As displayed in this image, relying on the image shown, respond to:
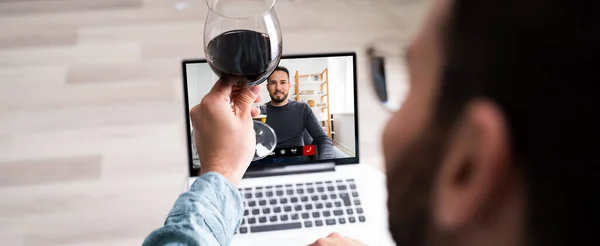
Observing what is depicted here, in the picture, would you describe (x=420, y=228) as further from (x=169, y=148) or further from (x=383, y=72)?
(x=169, y=148)

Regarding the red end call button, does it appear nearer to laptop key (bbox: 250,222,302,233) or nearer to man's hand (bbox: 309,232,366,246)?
laptop key (bbox: 250,222,302,233)

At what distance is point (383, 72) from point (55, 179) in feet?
4.38

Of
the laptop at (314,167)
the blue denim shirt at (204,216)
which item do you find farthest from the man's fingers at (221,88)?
the laptop at (314,167)

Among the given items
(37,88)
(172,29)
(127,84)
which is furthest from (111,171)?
(172,29)

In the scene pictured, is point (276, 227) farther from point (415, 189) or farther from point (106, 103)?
point (106, 103)

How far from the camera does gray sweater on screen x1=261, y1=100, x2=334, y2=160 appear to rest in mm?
1147

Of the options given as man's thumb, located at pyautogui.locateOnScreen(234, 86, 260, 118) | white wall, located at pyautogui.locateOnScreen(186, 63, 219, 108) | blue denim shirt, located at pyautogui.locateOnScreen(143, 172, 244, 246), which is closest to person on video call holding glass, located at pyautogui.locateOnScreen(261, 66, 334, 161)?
white wall, located at pyautogui.locateOnScreen(186, 63, 219, 108)

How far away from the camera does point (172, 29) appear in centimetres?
210

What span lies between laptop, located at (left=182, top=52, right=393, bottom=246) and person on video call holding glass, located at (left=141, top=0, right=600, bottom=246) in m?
0.74

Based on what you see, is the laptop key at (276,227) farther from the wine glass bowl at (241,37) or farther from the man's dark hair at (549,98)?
the man's dark hair at (549,98)

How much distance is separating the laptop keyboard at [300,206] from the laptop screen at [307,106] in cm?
5

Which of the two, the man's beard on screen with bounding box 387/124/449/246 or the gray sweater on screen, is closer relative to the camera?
the man's beard on screen with bounding box 387/124/449/246

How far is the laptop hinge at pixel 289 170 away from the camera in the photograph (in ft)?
3.81

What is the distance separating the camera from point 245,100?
2.97ft
